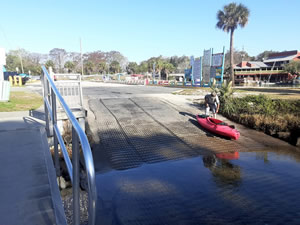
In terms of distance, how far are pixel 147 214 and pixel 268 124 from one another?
7849 millimetres

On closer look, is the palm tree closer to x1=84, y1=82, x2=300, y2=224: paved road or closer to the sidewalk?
x1=84, y1=82, x2=300, y2=224: paved road

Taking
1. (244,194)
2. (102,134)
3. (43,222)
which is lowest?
(244,194)

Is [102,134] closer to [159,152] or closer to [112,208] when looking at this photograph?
[159,152]

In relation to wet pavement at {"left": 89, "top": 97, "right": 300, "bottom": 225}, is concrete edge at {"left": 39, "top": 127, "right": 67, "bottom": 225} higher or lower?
higher

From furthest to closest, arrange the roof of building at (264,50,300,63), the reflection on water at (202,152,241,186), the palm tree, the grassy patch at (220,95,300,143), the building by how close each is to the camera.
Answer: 1. the roof of building at (264,50,300,63)
2. the building
3. the palm tree
4. the grassy patch at (220,95,300,143)
5. the reflection on water at (202,152,241,186)

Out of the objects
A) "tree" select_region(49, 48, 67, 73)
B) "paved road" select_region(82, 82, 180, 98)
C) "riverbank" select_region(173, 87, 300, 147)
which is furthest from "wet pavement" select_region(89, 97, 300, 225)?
"tree" select_region(49, 48, 67, 73)

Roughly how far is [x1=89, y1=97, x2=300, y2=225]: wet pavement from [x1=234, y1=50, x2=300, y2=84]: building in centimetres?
4413

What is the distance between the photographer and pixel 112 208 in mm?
4496

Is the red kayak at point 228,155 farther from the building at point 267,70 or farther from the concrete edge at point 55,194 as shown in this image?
the building at point 267,70

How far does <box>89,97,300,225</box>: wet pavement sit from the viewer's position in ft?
14.3

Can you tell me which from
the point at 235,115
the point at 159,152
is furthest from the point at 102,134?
the point at 235,115

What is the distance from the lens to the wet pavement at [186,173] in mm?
4344

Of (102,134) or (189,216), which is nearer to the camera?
(189,216)

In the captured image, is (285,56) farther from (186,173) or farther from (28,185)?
(28,185)
